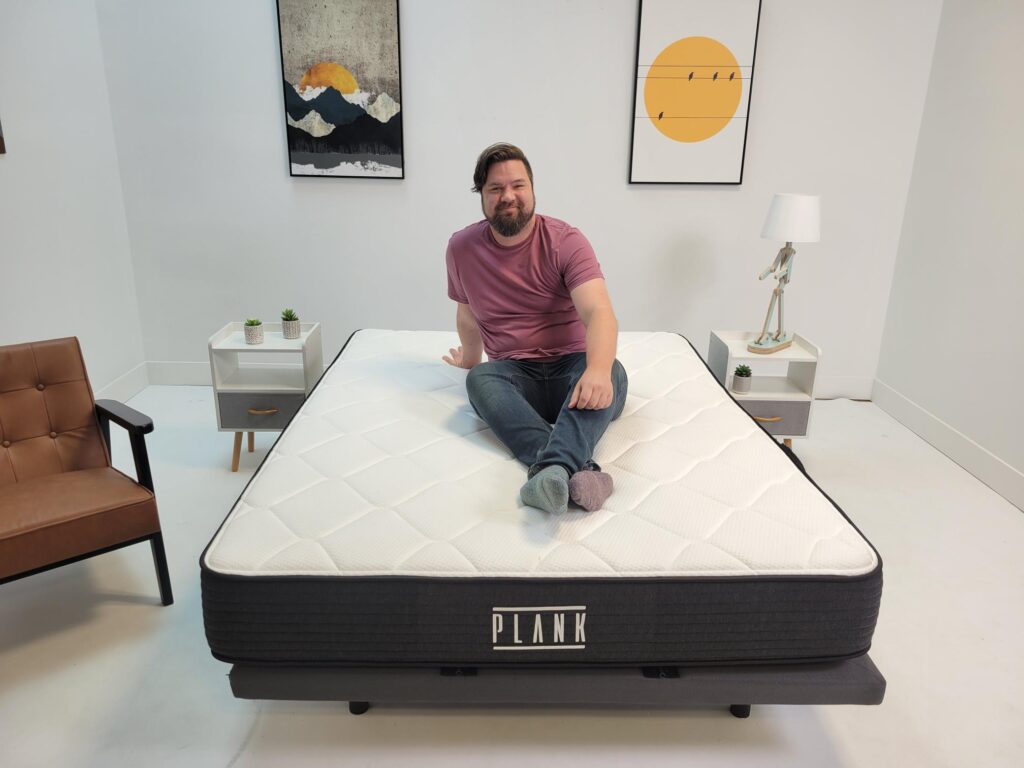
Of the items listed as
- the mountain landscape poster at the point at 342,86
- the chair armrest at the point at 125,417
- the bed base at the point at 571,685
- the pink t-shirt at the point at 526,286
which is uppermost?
the mountain landscape poster at the point at 342,86

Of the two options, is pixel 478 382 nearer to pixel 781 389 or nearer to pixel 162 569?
pixel 162 569

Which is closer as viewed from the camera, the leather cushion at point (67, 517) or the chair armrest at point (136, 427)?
the leather cushion at point (67, 517)

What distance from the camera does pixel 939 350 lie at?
11.2 ft

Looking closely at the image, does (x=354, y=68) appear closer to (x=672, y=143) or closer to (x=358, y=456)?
(x=672, y=143)

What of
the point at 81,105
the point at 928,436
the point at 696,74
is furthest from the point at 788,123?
the point at 81,105

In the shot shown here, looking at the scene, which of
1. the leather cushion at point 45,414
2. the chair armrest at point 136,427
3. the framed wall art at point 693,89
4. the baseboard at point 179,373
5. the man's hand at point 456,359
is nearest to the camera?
the chair armrest at point 136,427

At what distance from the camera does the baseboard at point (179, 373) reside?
3.94 meters

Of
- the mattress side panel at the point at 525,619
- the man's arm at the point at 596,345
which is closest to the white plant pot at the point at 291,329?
the man's arm at the point at 596,345

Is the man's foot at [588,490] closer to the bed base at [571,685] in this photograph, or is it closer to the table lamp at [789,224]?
the bed base at [571,685]

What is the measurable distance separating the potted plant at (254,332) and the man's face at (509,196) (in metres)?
1.23

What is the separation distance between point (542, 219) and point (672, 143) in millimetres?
1534

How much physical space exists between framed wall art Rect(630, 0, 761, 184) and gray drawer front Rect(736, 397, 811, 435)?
4.08ft

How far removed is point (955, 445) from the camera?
323 cm

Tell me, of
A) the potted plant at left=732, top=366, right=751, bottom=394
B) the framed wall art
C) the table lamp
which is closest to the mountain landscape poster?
the framed wall art
